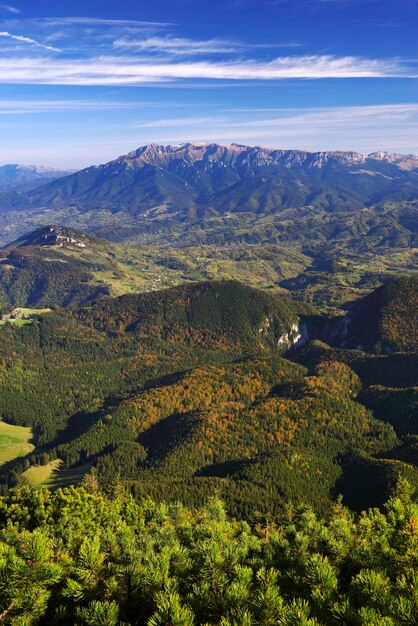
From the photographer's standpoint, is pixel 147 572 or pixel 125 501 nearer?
pixel 147 572

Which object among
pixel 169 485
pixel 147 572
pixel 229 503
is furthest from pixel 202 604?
pixel 169 485

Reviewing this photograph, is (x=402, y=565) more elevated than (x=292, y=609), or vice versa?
(x=292, y=609)

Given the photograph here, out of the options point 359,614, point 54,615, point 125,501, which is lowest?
point 125,501

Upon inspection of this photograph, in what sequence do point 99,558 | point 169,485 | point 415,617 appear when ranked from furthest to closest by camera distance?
point 169,485
point 99,558
point 415,617

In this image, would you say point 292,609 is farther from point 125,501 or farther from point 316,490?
point 316,490

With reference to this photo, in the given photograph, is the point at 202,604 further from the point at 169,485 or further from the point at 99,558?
the point at 169,485

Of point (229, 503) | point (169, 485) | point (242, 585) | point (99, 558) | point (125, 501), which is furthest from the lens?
point (169, 485)

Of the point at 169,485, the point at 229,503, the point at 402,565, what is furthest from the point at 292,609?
the point at 169,485

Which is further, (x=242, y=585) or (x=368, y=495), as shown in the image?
(x=368, y=495)

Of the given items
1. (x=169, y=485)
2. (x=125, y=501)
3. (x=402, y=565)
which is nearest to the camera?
(x=402, y=565)
